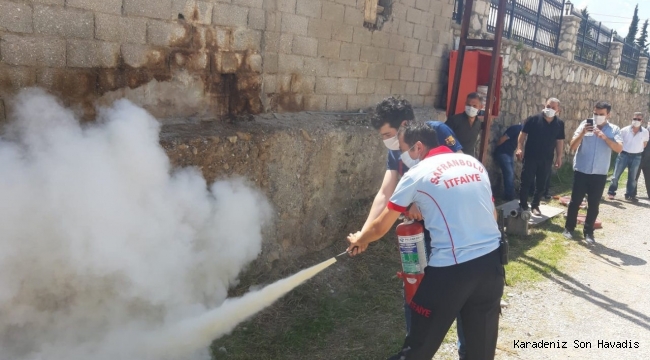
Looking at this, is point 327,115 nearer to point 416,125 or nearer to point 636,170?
point 416,125

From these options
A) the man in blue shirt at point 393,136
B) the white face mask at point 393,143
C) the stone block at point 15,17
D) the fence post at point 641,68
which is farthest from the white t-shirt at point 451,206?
the fence post at point 641,68

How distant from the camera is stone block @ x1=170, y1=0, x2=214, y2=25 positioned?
12.8ft

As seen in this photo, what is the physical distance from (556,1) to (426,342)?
38.9ft

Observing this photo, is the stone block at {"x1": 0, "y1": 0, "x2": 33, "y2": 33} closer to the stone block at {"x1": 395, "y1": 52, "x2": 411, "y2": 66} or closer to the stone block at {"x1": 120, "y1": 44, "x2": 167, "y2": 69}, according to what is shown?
the stone block at {"x1": 120, "y1": 44, "x2": 167, "y2": 69}

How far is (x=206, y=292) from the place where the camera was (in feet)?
13.1

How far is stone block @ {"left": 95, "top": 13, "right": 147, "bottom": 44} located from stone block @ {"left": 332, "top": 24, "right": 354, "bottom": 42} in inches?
90.9

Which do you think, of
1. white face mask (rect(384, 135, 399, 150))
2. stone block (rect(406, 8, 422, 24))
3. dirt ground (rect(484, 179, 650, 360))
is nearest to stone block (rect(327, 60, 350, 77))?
stone block (rect(406, 8, 422, 24))

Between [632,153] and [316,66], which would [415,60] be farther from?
[632,153]

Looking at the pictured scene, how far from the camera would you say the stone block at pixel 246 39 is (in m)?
4.40

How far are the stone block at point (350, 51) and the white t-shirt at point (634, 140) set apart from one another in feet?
22.6

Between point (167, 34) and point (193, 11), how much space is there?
312mm

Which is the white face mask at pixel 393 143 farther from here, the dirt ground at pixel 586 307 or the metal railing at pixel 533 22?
the metal railing at pixel 533 22

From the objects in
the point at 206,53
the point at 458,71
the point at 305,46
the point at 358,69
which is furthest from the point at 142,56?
the point at 458,71

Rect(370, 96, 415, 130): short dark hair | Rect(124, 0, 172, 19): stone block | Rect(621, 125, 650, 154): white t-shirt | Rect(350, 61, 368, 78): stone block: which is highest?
Rect(124, 0, 172, 19): stone block
